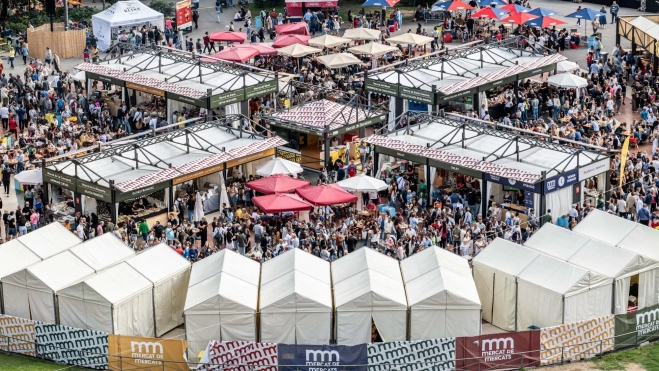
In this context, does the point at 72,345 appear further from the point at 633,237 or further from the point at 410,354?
the point at 633,237

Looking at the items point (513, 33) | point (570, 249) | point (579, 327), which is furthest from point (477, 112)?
point (579, 327)

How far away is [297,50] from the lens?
6519cm

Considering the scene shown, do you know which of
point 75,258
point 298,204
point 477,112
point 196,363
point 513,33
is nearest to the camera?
point 196,363

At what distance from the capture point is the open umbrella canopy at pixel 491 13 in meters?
70.6

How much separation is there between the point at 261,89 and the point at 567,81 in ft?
45.8

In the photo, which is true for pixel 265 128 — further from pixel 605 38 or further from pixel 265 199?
pixel 605 38

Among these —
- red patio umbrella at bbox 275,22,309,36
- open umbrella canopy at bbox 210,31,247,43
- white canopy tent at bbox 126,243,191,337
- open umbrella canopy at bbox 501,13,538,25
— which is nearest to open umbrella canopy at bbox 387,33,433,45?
open umbrella canopy at bbox 501,13,538,25

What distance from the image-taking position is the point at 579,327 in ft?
116

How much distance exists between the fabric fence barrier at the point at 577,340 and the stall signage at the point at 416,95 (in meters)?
20.9

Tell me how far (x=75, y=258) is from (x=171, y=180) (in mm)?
8694

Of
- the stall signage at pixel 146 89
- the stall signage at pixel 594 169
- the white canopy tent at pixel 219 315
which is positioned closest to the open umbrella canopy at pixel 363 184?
the stall signage at pixel 594 169

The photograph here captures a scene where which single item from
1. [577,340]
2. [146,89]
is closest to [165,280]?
[577,340]

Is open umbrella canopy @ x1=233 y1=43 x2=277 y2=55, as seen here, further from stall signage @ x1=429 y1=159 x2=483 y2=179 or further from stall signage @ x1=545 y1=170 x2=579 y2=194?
stall signage @ x1=545 y1=170 x2=579 y2=194

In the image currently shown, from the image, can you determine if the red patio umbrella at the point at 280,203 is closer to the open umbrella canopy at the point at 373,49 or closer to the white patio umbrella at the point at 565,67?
the white patio umbrella at the point at 565,67
